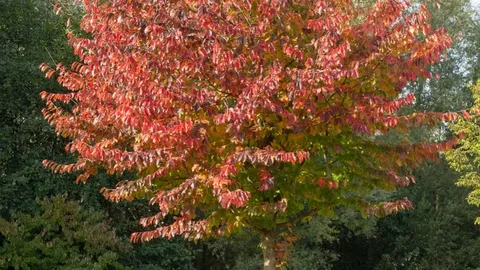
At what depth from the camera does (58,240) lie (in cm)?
1118

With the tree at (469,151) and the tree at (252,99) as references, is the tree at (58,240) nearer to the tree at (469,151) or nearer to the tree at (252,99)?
the tree at (252,99)

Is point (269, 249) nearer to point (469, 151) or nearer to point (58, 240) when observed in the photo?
point (58, 240)

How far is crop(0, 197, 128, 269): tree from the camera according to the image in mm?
10742

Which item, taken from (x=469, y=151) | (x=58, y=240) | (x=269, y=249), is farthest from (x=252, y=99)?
(x=469, y=151)

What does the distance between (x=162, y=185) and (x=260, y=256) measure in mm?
10152

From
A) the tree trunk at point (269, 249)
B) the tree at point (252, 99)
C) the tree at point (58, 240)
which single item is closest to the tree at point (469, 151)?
the tree at point (58, 240)

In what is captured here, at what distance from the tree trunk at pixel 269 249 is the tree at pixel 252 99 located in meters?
0.27

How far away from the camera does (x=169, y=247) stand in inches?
527

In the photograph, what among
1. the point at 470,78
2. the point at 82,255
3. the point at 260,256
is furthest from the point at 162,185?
the point at 470,78

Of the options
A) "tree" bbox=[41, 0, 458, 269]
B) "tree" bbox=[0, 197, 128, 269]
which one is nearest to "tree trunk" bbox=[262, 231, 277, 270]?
"tree" bbox=[41, 0, 458, 269]

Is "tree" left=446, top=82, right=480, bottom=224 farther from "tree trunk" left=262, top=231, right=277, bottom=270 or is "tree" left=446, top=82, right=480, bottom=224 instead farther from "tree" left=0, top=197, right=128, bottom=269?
"tree trunk" left=262, top=231, right=277, bottom=270

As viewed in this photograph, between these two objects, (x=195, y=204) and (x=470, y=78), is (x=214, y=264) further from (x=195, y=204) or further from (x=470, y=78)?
(x=470, y=78)

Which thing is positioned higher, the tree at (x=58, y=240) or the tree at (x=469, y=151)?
the tree at (x=469, y=151)

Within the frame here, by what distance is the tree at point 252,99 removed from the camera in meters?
6.47
